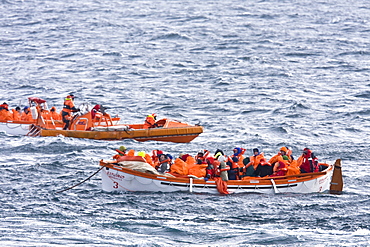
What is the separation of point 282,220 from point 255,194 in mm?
2576

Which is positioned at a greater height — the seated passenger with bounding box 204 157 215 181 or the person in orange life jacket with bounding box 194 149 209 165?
the person in orange life jacket with bounding box 194 149 209 165

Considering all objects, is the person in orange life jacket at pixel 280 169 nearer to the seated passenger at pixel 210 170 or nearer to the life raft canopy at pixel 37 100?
the seated passenger at pixel 210 170

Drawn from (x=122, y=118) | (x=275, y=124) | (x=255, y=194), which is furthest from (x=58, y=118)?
(x=255, y=194)

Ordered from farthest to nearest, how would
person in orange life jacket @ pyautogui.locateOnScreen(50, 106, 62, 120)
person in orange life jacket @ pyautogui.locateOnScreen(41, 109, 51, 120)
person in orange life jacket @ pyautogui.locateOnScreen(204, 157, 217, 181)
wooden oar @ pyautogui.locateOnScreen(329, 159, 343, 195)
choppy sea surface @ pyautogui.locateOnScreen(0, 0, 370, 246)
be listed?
person in orange life jacket @ pyautogui.locateOnScreen(50, 106, 62, 120) → person in orange life jacket @ pyautogui.locateOnScreen(41, 109, 51, 120) → wooden oar @ pyautogui.locateOnScreen(329, 159, 343, 195) → person in orange life jacket @ pyautogui.locateOnScreen(204, 157, 217, 181) → choppy sea surface @ pyautogui.locateOnScreen(0, 0, 370, 246)

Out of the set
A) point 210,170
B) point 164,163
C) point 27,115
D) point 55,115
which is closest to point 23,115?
point 27,115

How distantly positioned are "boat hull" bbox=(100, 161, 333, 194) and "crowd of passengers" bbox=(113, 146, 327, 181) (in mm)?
444

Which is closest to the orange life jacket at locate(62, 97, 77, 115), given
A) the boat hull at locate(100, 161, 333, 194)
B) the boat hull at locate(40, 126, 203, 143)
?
the boat hull at locate(40, 126, 203, 143)

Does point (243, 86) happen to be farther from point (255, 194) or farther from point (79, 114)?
point (255, 194)

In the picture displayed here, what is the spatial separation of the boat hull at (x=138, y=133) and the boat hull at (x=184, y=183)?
869 centimetres

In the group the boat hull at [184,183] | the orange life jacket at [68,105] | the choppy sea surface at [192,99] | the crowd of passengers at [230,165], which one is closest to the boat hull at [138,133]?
the choppy sea surface at [192,99]

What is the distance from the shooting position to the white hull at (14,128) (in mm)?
35250

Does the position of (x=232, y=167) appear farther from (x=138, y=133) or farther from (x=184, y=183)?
(x=138, y=133)

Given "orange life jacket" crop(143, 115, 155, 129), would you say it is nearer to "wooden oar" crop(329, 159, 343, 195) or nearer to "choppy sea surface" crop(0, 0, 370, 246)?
"choppy sea surface" crop(0, 0, 370, 246)

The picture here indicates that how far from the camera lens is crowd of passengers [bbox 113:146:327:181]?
2541cm
